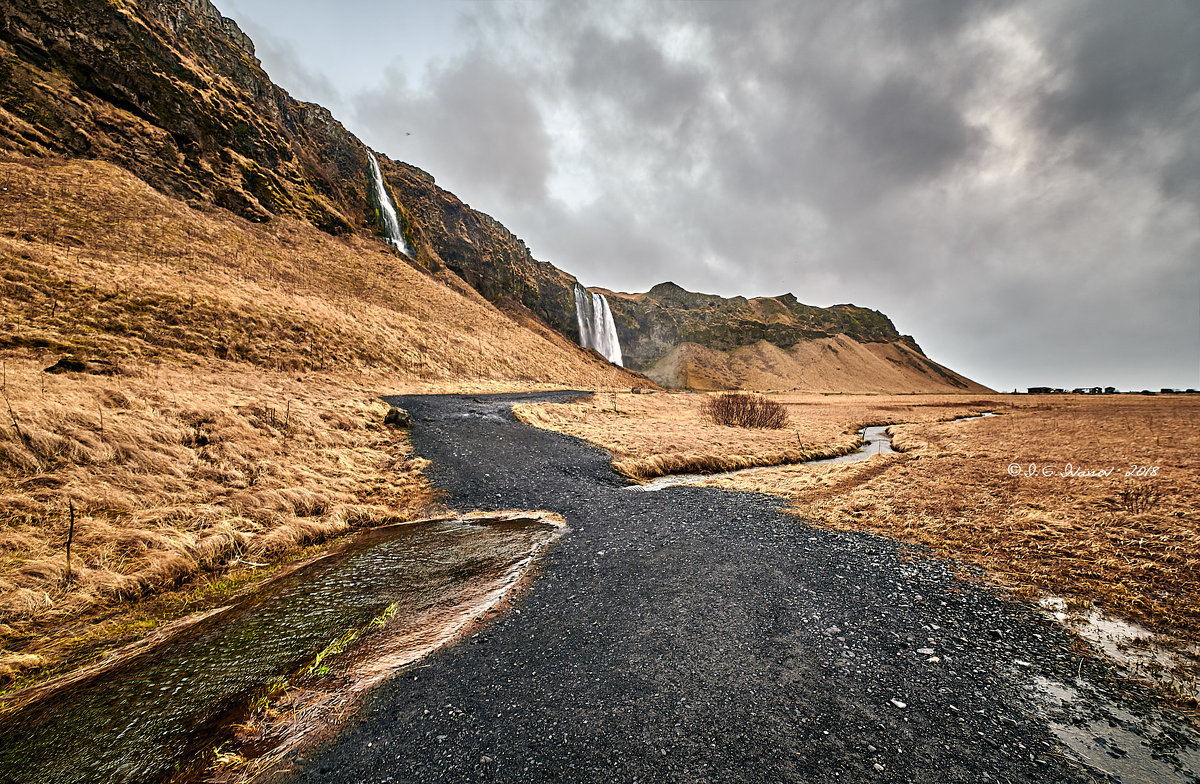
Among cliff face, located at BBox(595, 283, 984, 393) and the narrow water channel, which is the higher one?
cliff face, located at BBox(595, 283, 984, 393)

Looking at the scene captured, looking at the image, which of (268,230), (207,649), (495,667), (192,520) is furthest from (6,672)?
(268,230)

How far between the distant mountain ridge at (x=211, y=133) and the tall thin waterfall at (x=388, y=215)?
1380 millimetres

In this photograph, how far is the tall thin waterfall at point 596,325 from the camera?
90438 millimetres

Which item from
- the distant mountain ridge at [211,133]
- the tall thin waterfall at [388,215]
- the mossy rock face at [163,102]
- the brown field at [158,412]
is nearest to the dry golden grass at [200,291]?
the brown field at [158,412]

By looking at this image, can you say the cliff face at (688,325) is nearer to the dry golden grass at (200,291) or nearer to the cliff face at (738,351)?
the cliff face at (738,351)

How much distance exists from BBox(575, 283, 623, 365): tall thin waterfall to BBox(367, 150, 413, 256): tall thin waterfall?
39.3m

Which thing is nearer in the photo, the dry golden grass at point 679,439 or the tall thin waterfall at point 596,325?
the dry golden grass at point 679,439

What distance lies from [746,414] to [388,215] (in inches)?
2469

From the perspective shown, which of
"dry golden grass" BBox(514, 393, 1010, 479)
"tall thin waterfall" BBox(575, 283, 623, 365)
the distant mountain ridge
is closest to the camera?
"dry golden grass" BBox(514, 393, 1010, 479)

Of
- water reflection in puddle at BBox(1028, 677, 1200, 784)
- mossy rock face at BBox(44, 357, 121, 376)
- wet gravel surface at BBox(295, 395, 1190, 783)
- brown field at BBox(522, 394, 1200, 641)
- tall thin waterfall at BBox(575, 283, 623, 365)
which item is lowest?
wet gravel surface at BBox(295, 395, 1190, 783)

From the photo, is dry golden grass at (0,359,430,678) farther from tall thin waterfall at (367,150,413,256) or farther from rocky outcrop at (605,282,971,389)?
rocky outcrop at (605,282,971,389)

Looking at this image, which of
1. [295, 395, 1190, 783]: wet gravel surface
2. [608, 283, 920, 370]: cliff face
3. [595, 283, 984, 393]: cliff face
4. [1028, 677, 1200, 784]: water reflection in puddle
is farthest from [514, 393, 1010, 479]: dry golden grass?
[608, 283, 920, 370]: cliff face

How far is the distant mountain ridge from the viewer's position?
29.4 metres

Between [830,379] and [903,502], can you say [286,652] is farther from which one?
[830,379]
